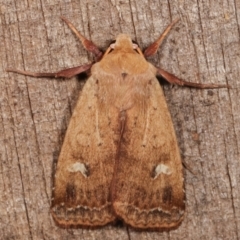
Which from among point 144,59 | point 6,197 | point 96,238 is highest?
point 144,59

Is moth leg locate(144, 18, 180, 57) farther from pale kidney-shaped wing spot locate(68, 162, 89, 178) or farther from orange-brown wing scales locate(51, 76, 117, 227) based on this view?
pale kidney-shaped wing spot locate(68, 162, 89, 178)

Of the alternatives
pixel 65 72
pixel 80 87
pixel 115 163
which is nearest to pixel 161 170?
pixel 115 163

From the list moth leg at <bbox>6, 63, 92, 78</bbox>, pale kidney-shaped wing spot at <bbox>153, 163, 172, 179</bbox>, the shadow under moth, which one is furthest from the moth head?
pale kidney-shaped wing spot at <bbox>153, 163, 172, 179</bbox>

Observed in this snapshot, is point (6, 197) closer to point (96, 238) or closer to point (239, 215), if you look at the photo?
point (96, 238)

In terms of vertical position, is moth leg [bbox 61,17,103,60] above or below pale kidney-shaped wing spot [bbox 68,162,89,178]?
above

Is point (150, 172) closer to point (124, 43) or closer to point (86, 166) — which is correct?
point (86, 166)

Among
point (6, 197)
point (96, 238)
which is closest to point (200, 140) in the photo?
point (96, 238)
